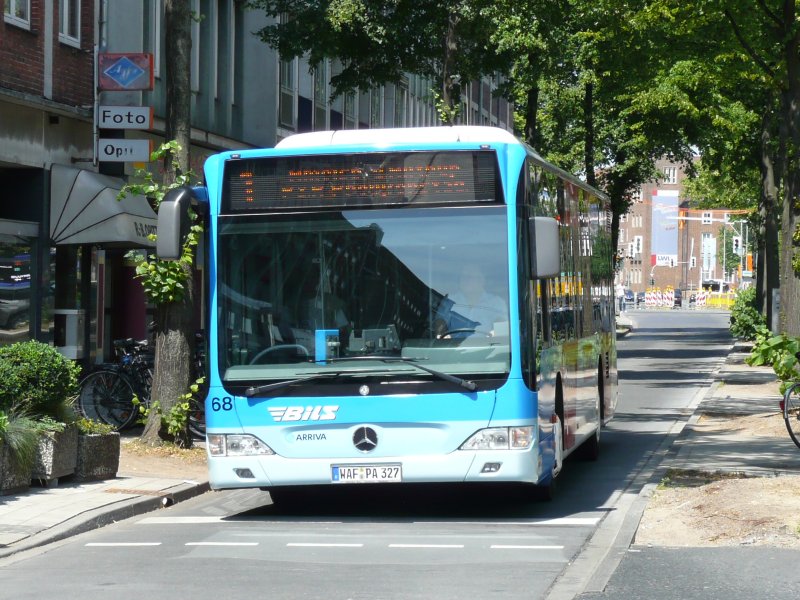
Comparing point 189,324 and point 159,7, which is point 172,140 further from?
point 159,7

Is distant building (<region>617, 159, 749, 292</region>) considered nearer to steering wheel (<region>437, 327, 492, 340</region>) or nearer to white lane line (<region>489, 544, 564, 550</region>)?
steering wheel (<region>437, 327, 492, 340</region>)

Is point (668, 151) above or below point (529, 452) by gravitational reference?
above

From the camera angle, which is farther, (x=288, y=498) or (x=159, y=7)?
(x=159, y=7)

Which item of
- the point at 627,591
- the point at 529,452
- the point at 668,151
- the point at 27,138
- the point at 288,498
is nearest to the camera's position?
the point at 627,591

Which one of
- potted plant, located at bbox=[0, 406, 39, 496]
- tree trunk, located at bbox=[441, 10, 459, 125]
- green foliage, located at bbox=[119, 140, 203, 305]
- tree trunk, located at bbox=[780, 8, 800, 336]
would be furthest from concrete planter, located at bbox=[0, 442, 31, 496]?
tree trunk, located at bbox=[441, 10, 459, 125]

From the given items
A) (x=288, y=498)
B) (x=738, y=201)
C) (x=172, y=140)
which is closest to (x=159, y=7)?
(x=172, y=140)

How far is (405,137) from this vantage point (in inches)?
487

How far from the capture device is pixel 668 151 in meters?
48.1

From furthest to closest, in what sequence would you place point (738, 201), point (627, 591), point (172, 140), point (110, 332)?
point (738, 201)
point (110, 332)
point (172, 140)
point (627, 591)

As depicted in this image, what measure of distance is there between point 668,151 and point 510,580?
132 feet

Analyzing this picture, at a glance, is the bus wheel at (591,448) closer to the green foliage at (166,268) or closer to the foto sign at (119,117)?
the green foliage at (166,268)

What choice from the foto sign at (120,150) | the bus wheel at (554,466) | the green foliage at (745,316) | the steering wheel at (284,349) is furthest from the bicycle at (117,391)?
the green foliage at (745,316)

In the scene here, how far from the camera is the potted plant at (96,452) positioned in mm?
13852

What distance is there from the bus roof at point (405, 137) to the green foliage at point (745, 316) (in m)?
38.3
